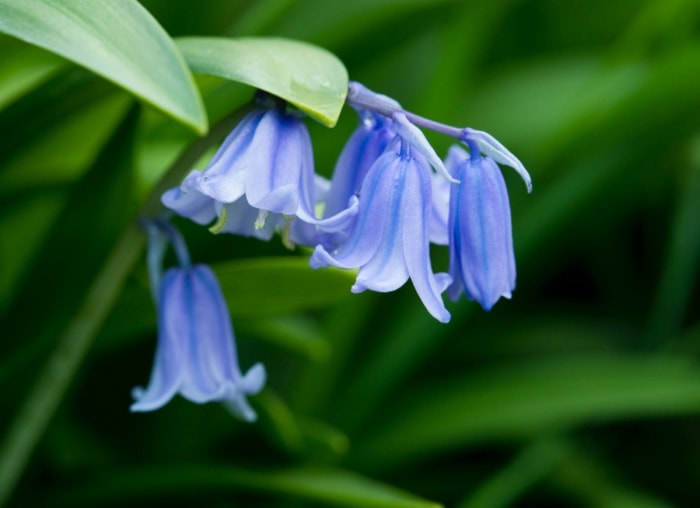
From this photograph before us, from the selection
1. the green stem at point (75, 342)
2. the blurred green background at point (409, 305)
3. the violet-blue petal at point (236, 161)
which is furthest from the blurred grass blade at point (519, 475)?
the violet-blue petal at point (236, 161)

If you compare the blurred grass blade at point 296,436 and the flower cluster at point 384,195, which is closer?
the flower cluster at point 384,195

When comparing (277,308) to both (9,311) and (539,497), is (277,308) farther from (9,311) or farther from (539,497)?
(539,497)

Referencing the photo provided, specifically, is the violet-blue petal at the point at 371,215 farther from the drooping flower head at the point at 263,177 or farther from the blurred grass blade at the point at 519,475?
the blurred grass blade at the point at 519,475

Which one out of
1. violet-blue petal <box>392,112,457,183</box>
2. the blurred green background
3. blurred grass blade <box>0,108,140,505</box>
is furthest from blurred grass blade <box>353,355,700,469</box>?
violet-blue petal <box>392,112,457,183</box>

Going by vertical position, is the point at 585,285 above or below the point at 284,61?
below

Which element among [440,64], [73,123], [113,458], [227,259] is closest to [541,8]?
[440,64]

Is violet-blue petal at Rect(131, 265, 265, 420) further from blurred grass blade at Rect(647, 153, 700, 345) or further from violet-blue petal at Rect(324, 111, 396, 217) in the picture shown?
blurred grass blade at Rect(647, 153, 700, 345)
